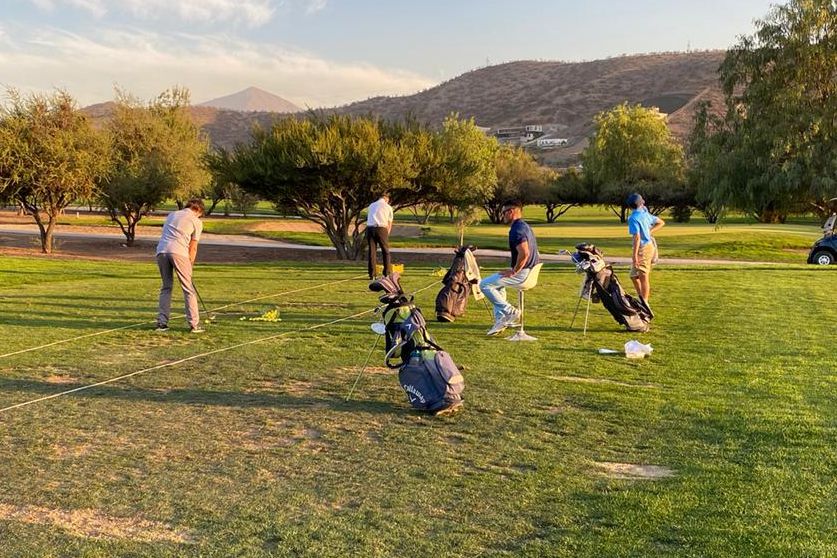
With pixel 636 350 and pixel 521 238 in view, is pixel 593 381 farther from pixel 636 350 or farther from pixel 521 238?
pixel 521 238

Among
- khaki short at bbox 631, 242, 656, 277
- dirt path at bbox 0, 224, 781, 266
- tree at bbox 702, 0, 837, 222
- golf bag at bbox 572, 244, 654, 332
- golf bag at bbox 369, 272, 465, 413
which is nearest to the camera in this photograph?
golf bag at bbox 369, 272, 465, 413

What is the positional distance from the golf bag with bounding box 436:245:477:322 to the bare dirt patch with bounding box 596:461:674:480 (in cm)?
638

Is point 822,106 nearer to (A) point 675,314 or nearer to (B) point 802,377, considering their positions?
(A) point 675,314

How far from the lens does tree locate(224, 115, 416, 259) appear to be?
85.3 ft

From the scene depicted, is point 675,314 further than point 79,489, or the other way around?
point 675,314

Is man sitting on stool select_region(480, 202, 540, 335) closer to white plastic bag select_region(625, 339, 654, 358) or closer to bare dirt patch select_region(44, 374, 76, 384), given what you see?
white plastic bag select_region(625, 339, 654, 358)

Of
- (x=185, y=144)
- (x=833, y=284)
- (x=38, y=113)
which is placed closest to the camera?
(x=833, y=284)

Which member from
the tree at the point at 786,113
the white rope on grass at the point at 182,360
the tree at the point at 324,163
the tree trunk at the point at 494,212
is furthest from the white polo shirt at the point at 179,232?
the tree trunk at the point at 494,212

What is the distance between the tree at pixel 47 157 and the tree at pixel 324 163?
8876 mm

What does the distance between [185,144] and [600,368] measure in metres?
57.9

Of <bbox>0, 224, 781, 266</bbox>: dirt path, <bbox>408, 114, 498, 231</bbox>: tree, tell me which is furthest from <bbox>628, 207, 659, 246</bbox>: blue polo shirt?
<bbox>408, 114, 498, 231</bbox>: tree

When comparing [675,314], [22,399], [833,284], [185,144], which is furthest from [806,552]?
[185,144]

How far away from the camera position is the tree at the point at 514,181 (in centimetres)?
6850

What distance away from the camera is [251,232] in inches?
1863
